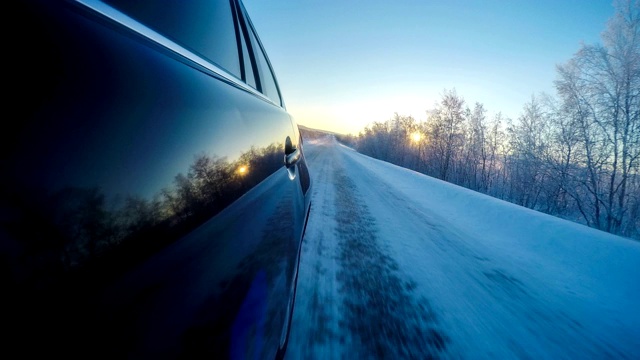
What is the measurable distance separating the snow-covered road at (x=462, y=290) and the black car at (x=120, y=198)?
103 centimetres

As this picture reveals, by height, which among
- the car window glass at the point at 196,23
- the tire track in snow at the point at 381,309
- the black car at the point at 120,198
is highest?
the car window glass at the point at 196,23

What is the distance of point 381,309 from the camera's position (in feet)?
6.25

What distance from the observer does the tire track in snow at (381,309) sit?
155 centimetres

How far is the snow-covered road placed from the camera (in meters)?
1.64

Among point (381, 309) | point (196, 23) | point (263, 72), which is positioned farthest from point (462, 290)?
point (196, 23)

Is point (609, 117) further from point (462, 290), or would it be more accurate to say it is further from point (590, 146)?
point (462, 290)

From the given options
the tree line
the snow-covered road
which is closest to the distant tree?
the tree line

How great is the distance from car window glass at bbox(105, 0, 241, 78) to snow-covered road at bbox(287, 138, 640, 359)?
1.57m

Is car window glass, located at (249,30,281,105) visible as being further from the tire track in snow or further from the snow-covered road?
the tire track in snow

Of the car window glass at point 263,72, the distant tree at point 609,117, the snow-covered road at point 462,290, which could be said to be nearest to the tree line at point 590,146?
the distant tree at point 609,117

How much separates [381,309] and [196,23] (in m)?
2.00

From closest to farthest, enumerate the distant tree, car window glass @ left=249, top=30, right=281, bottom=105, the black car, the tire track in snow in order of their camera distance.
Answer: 1. the black car
2. the tire track in snow
3. car window glass @ left=249, top=30, right=281, bottom=105
4. the distant tree

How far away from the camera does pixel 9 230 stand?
0.89 ft

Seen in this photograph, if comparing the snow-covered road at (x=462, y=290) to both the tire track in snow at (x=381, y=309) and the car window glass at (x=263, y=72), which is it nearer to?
the tire track in snow at (x=381, y=309)
